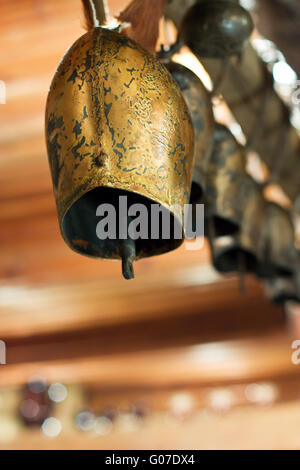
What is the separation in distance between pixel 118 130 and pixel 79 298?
7.80 ft

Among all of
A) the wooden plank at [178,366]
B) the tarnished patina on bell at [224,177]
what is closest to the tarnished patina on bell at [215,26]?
the tarnished patina on bell at [224,177]

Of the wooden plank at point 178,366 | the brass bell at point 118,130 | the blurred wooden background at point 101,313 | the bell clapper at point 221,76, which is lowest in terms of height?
the wooden plank at point 178,366

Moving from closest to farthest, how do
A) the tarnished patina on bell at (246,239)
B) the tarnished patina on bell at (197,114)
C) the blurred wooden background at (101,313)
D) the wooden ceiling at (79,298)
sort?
the tarnished patina on bell at (197,114) → the tarnished patina on bell at (246,239) → the blurred wooden background at (101,313) → the wooden ceiling at (79,298)

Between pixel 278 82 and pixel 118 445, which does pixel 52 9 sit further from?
pixel 118 445

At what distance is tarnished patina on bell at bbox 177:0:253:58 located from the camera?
2.69 feet

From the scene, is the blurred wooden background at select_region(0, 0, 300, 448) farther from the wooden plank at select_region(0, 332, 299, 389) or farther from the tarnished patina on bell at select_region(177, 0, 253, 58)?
the tarnished patina on bell at select_region(177, 0, 253, 58)

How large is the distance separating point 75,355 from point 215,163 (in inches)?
92.9

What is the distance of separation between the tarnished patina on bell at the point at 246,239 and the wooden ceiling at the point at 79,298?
490 mm

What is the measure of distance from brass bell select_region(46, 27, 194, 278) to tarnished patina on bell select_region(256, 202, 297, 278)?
0.80 m

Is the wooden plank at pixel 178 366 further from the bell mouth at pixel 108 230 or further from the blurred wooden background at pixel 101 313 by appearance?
the bell mouth at pixel 108 230

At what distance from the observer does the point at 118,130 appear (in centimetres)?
51

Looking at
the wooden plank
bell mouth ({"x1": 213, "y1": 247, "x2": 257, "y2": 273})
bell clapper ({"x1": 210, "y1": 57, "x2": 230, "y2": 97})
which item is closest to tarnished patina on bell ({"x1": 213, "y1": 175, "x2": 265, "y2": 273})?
bell mouth ({"x1": 213, "y1": 247, "x2": 257, "y2": 273})

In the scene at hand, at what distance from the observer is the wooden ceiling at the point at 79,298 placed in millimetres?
1745

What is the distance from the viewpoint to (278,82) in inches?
51.1
